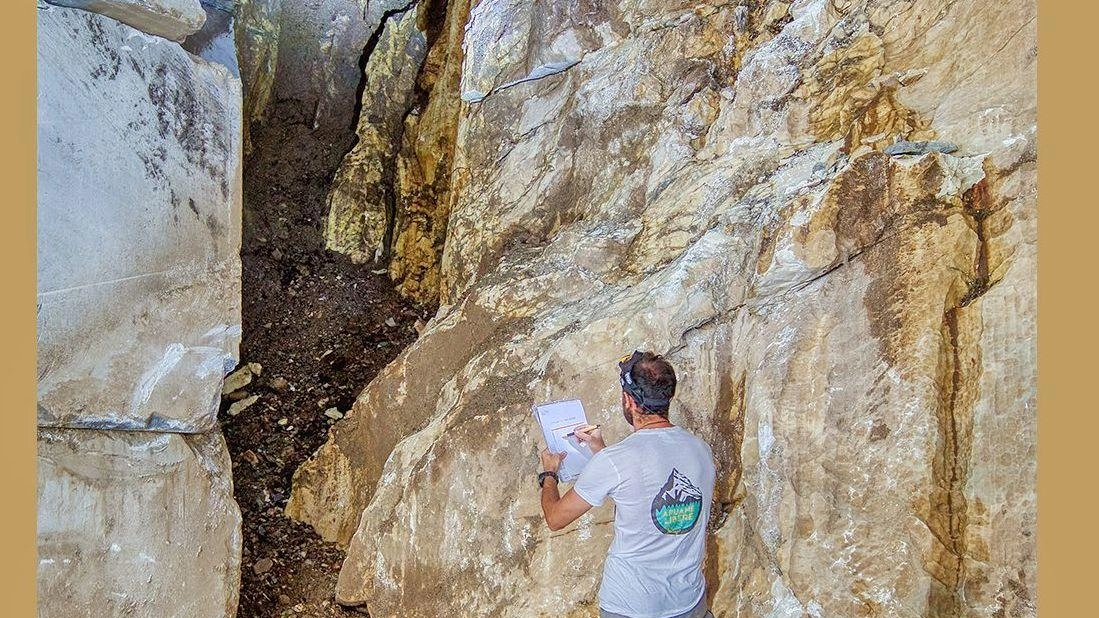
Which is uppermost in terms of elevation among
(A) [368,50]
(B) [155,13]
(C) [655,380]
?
(A) [368,50]

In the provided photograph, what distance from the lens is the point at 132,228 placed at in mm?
3758

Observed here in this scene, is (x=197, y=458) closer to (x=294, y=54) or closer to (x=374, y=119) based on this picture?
(x=374, y=119)

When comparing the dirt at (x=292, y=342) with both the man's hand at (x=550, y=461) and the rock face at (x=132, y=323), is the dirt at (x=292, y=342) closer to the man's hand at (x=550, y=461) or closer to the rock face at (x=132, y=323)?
the rock face at (x=132, y=323)

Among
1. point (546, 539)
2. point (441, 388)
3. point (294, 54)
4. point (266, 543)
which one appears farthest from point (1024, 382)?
point (294, 54)

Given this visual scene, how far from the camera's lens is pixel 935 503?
2693mm

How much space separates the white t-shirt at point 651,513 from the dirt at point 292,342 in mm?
2052

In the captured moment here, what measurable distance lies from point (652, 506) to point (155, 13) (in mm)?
3726

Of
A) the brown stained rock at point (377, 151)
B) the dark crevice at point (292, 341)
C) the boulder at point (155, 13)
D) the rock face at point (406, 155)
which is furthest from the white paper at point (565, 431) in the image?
the boulder at point (155, 13)

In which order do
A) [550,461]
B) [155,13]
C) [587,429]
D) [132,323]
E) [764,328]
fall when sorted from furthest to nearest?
[155,13] → [132,323] → [764,328] → [587,429] → [550,461]

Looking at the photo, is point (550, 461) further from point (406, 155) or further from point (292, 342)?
point (406, 155)

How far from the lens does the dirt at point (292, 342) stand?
4168mm

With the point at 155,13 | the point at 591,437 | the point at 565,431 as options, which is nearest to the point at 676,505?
the point at 591,437

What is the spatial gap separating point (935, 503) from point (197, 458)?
3.57 metres

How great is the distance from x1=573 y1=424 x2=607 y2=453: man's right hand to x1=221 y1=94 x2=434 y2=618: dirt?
1891mm
